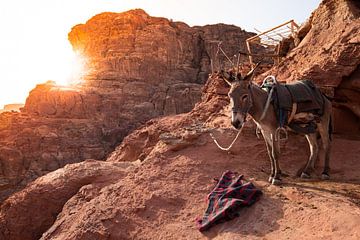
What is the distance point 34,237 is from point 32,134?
93.6 feet

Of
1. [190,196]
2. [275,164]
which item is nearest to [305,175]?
[275,164]

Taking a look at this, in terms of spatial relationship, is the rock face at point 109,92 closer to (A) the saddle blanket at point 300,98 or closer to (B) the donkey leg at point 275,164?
(B) the donkey leg at point 275,164

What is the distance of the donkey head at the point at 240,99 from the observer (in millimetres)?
6020

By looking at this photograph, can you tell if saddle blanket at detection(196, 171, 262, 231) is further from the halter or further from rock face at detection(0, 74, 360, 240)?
the halter

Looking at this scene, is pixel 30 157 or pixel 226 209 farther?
pixel 30 157

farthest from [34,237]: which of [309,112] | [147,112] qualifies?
[147,112]

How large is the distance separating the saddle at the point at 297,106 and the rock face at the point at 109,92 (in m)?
29.3

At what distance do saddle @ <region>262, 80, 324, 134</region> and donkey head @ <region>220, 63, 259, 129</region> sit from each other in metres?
0.69

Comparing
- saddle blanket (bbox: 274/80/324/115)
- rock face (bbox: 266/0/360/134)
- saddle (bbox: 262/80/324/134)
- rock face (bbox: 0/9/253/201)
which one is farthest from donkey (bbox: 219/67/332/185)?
rock face (bbox: 0/9/253/201)

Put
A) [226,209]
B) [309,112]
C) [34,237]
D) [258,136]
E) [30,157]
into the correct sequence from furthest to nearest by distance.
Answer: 1. [30,157]
2. [34,237]
3. [258,136]
4. [309,112]
5. [226,209]

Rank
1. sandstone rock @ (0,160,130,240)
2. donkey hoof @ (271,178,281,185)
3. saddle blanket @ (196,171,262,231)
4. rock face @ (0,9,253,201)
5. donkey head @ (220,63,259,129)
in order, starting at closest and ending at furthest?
saddle blanket @ (196,171,262,231) < donkey head @ (220,63,259,129) < donkey hoof @ (271,178,281,185) < sandstone rock @ (0,160,130,240) < rock face @ (0,9,253,201)

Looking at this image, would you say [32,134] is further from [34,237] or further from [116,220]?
[116,220]

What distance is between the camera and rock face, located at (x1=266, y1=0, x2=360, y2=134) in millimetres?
8705

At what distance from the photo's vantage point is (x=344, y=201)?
521 centimetres
